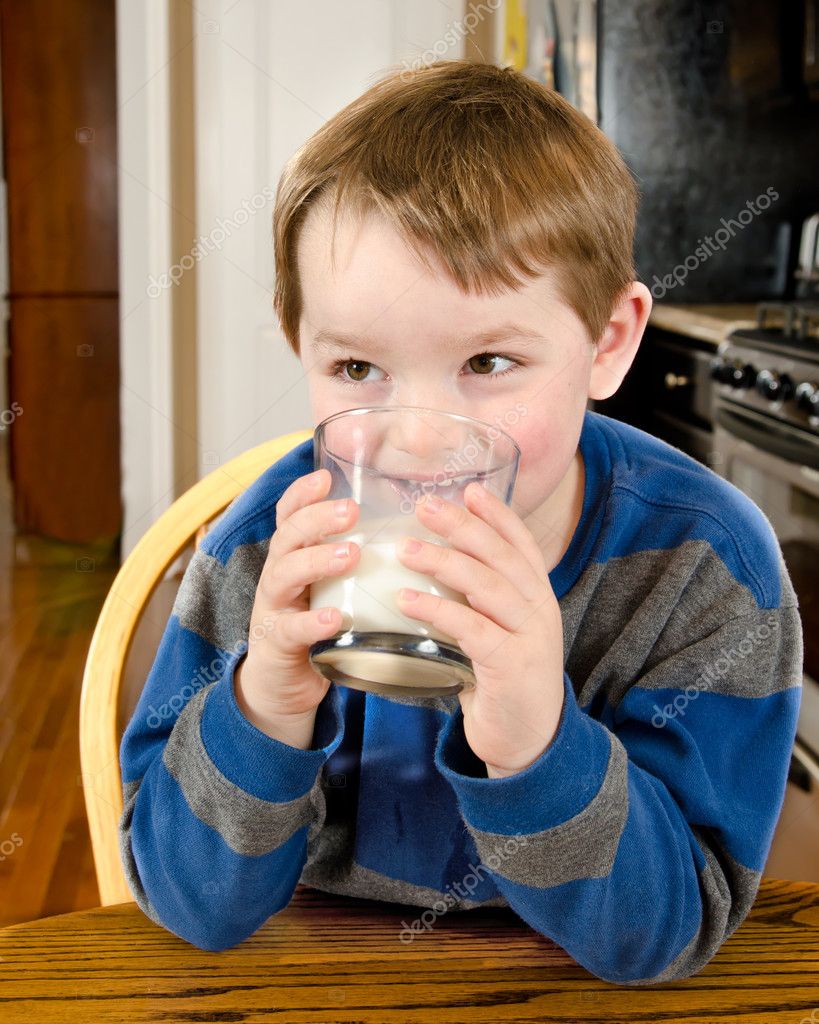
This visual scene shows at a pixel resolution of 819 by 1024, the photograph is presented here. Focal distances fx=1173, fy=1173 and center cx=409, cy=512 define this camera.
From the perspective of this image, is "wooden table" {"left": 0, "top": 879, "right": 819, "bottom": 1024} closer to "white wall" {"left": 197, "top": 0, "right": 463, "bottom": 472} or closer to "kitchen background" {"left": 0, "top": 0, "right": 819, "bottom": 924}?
"kitchen background" {"left": 0, "top": 0, "right": 819, "bottom": 924}

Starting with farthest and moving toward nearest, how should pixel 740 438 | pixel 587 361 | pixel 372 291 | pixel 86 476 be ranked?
1. pixel 86 476
2. pixel 740 438
3. pixel 587 361
4. pixel 372 291

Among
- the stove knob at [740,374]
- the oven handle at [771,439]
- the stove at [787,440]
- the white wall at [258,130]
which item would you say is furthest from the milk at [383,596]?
the white wall at [258,130]

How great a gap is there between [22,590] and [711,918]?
13.0 feet

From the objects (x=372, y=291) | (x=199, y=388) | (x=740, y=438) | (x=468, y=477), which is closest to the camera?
(x=468, y=477)

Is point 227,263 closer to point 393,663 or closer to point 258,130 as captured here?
point 258,130

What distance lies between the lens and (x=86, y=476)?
17.0 feet

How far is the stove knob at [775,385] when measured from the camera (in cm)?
232

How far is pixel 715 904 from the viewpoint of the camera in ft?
2.23

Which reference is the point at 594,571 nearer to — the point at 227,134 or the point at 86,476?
the point at 227,134

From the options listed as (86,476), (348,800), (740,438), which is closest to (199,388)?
(86,476)

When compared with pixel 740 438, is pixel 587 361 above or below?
above

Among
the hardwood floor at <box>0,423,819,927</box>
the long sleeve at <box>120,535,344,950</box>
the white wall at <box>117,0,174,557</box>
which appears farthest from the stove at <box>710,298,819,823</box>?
the white wall at <box>117,0,174,557</box>

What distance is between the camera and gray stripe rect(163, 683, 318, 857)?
0.69m

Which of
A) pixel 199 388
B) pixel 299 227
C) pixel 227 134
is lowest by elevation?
pixel 199 388
